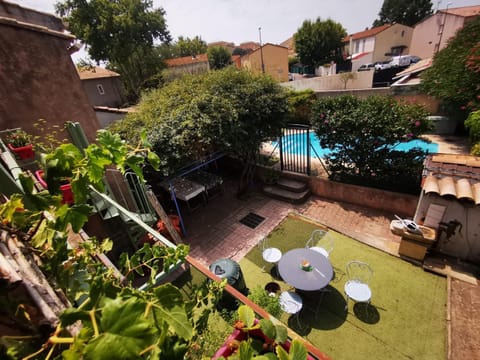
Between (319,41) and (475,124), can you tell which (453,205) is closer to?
(475,124)

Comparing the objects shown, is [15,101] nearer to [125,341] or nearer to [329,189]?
[125,341]

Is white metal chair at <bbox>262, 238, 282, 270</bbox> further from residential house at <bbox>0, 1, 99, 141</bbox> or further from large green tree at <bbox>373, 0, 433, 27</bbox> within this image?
large green tree at <bbox>373, 0, 433, 27</bbox>

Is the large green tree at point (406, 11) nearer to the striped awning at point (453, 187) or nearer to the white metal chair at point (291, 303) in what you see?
the striped awning at point (453, 187)

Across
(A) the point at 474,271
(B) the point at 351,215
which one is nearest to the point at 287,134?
(B) the point at 351,215

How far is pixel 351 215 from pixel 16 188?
8.06m

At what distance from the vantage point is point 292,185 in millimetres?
8766

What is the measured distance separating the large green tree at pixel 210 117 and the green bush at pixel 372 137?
196 centimetres

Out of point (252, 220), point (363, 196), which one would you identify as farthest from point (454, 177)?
point (252, 220)

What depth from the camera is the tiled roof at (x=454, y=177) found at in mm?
4770

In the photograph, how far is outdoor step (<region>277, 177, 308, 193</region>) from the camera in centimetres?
856

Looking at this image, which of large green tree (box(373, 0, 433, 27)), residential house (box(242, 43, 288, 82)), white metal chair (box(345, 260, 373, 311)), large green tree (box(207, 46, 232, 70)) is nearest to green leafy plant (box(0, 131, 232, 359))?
white metal chair (box(345, 260, 373, 311))

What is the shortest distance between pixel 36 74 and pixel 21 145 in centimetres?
222

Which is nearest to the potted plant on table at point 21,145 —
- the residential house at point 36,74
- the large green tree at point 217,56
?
the residential house at point 36,74

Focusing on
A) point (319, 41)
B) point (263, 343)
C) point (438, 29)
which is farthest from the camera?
point (319, 41)
